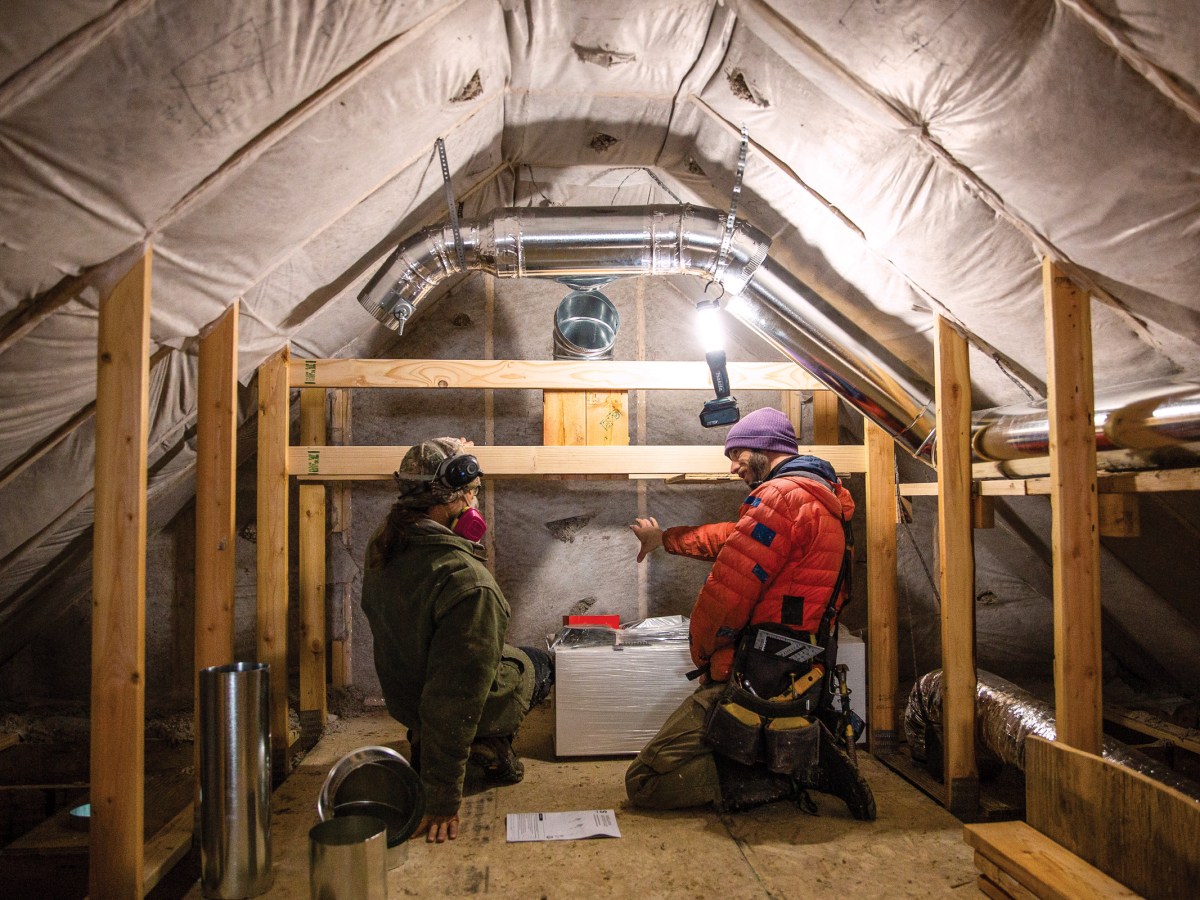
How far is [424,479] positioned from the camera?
226cm

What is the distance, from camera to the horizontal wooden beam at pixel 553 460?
2.84 meters

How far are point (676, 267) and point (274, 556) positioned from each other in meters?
1.74

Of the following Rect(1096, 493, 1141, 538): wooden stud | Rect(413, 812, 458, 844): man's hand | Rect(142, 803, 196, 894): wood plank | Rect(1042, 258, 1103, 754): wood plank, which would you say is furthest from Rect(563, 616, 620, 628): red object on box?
Rect(1096, 493, 1141, 538): wooden stud

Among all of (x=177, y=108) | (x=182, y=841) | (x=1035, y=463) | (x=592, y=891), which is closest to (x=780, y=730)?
(x=592, y=891)

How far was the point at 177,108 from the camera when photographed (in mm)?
1327

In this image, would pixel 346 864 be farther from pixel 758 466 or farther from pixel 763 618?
pixel 758 466

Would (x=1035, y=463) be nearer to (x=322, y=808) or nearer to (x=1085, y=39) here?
(x=1085, y=39)

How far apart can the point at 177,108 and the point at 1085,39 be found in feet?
5.08

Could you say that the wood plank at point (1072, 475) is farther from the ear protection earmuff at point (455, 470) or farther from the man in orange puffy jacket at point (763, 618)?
the ear protection earmuff at point (455, 470)

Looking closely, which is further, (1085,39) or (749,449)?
(749,449)

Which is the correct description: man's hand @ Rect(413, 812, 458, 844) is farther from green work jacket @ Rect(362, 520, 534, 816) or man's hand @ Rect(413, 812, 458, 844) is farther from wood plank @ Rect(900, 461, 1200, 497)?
wood plank @ Rect(900, 461, 1200, 497)

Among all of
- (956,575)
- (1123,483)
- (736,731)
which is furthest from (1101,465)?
(736,731)

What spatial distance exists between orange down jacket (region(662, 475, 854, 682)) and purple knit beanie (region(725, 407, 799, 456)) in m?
0.21

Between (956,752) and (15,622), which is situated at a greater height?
(15,622)
